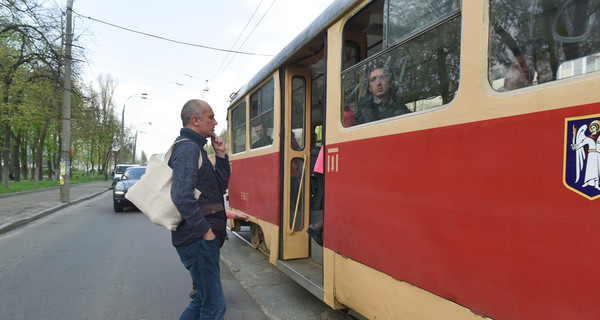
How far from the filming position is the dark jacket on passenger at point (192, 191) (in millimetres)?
2027

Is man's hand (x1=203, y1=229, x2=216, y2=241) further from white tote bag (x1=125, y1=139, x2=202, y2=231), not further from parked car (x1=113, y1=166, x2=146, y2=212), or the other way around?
parked car (x1=113, y1=166, x2=146, y2=212)

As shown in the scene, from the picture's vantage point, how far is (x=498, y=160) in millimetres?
1489

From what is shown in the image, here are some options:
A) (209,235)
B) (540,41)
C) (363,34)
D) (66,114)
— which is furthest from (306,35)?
(66,114)

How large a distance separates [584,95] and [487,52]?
48cm

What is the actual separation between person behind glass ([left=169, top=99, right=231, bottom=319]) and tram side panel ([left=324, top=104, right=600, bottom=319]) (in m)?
1.01

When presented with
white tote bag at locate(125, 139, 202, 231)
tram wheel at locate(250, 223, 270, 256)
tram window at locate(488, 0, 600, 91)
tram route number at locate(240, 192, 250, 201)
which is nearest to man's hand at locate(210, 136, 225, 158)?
white tote bag at locate(125, 139, 202, 231)

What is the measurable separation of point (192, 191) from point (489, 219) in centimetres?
156

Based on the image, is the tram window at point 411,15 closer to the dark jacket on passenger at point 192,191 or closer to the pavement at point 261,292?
the dark jacket on passenger at point 192,191

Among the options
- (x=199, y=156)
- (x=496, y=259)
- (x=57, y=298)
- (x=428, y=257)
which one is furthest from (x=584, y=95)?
(x=57, y=298)

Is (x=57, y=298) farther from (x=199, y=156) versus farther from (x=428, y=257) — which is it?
(x=428, y=257)

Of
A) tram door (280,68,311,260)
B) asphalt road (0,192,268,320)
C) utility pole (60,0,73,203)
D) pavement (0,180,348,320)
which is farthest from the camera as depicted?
utility pole (60,0,73,203)

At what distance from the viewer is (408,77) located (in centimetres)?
208

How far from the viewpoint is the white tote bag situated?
208cm

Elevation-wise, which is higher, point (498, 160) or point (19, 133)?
point (19, 133)
